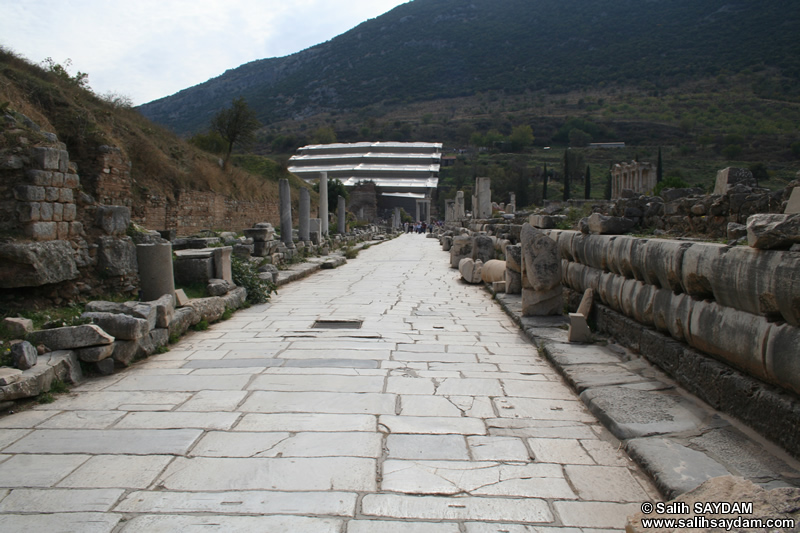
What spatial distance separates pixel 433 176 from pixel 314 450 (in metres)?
81.7

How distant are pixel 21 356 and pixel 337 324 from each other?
3748 mm

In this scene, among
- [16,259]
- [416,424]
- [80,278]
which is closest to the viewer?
[416,424]

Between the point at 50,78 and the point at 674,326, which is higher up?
the point at 50,78

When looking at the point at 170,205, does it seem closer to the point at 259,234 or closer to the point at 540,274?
the point at 259,234

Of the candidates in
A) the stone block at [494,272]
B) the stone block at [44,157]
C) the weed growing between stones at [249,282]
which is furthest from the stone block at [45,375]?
the stone block at [494,272]

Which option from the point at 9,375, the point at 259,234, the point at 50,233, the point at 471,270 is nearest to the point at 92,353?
the point at 9,375

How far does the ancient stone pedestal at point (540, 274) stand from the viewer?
22.6 feet

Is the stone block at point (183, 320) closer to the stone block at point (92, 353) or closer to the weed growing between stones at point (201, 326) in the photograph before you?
the weed growing between stones at point (201, 326)

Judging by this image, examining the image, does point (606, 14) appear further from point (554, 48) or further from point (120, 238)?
point (120, 238)

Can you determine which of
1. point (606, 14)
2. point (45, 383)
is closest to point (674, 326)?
point (45, 383)

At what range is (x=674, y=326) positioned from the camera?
4113 millimetres

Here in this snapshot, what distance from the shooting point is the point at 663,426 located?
11.1 ft

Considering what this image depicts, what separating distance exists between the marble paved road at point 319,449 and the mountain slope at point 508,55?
84.0 metres

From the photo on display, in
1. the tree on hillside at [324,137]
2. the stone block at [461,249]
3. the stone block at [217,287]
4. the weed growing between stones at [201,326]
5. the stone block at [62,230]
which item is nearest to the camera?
the stone block at [62,230]
